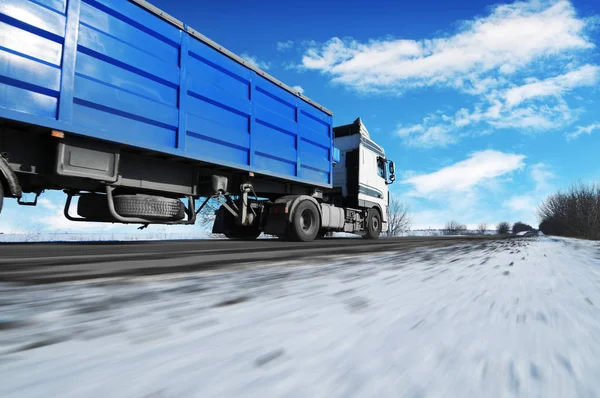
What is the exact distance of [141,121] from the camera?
4672 millimetres

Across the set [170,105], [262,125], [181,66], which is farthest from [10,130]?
[262,125]

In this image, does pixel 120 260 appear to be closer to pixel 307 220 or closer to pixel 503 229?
pixel 307 220

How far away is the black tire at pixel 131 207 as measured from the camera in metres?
4.89


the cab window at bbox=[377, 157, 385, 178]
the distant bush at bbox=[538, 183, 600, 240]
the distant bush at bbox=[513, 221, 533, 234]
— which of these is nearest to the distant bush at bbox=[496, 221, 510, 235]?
the distant bush at bbox=[513, 221, 533, 234]

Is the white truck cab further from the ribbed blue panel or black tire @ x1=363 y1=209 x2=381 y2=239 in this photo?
the ribbed blue panel

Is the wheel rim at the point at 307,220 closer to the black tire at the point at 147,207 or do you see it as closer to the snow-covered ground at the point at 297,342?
Result: the black tire at the point at 147,207

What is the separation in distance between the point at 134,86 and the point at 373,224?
26.4ft

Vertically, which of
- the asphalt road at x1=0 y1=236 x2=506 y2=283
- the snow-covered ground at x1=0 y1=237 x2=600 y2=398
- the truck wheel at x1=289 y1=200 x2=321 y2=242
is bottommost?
the asphalt road at x1=0 y1=236 x2=506 y2=283

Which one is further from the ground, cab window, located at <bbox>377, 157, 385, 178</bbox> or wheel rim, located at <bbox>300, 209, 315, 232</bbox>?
cab window, located at <bbox>377, 157, 385, 178</bbox>

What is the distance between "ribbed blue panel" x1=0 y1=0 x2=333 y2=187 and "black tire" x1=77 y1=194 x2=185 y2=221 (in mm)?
892

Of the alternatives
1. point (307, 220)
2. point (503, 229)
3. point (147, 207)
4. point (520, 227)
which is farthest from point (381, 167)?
point (520, 227)

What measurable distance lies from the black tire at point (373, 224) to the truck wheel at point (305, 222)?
9.32 feet

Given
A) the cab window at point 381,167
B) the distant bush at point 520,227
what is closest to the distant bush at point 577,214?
the cab window at point 381,167

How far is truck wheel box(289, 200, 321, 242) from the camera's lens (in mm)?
7145
